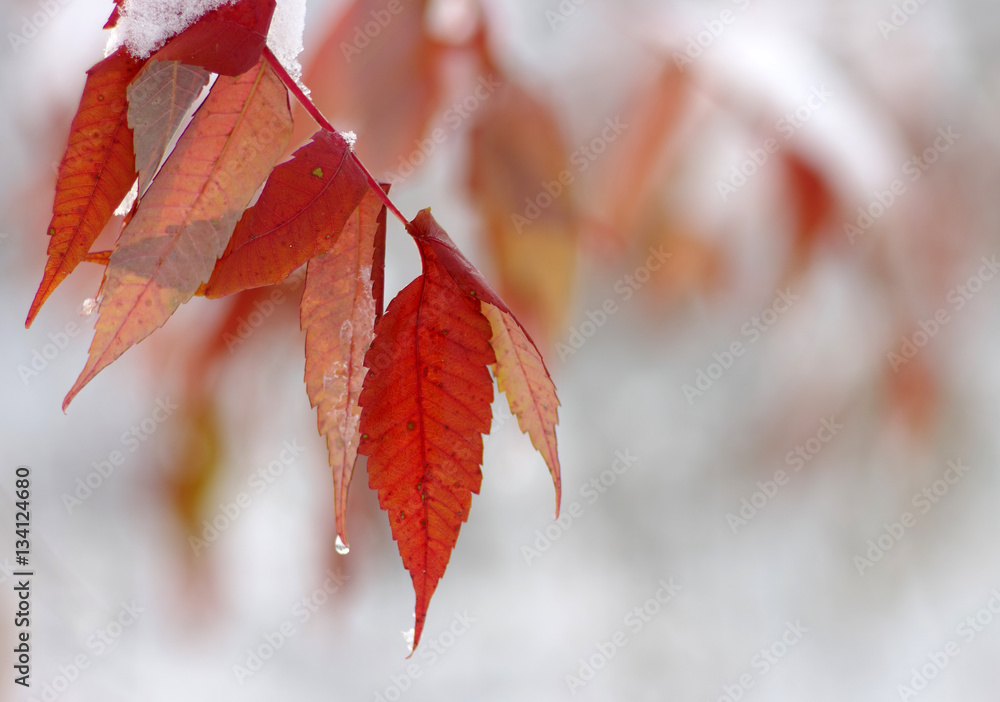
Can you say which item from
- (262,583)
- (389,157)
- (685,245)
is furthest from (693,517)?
(389,157)

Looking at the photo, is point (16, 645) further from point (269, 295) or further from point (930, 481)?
point (930, 481)

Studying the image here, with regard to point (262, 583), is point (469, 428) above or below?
above

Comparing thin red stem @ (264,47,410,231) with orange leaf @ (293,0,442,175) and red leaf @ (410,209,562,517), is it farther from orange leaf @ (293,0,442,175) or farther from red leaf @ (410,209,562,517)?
orange leaf @ (293,0,442,175)

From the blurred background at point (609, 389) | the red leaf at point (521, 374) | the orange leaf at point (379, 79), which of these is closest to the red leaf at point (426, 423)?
the red leaf at point (521, 374)

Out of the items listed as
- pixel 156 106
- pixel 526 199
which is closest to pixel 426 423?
pixel 156 106

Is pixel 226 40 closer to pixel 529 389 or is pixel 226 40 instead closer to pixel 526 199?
pixel 529 389

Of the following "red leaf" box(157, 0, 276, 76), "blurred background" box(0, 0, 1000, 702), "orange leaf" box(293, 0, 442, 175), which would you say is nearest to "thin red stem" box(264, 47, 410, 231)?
"red leaf" box(157, 0, 276, 76)
